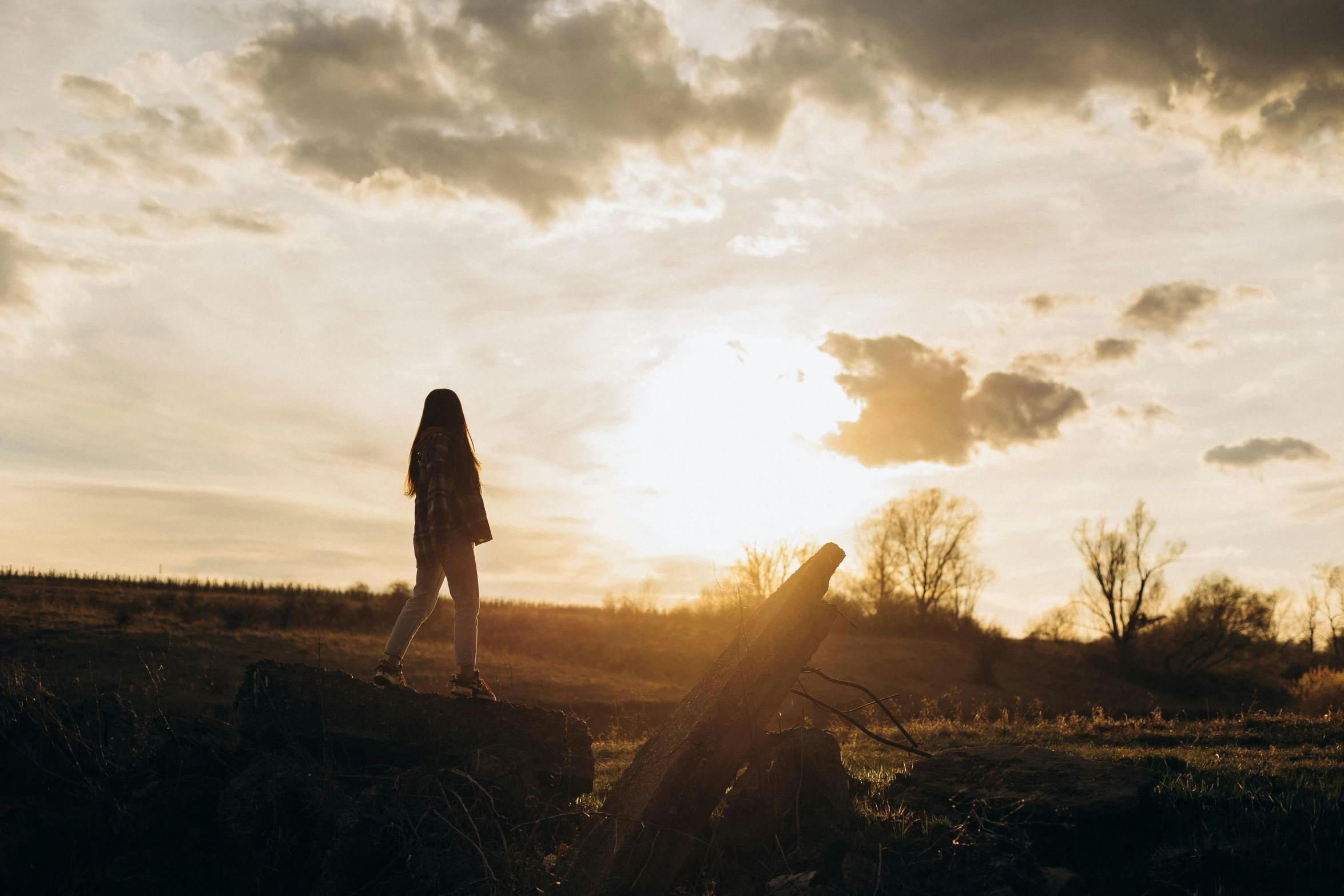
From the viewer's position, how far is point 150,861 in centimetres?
538

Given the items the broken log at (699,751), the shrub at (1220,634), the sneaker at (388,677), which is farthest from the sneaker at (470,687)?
the shrub at (1220,634)

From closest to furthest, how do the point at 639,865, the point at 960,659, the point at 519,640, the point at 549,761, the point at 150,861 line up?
1. the point at 639,865
2. the point at 150,861
3. the point at 549,761
4. the point at 519,640
5. the point at 960,659

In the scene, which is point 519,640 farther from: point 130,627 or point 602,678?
point 130,627

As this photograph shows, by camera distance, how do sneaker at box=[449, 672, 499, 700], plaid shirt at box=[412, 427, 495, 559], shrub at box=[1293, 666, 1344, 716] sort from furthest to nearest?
shrub at box=[1293, 666, 1344, 716]
plaid shirt at box=[412, 427, 495, 559]
sneaker at box=[449, 672, 499, 700]

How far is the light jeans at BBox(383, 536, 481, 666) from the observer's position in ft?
21.4

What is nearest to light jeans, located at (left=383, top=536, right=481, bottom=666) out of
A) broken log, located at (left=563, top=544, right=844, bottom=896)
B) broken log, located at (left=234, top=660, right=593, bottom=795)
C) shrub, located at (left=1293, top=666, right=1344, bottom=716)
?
broken log, located at (left=234, top=660, right=593, bottom=795)

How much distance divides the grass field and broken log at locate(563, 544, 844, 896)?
1.15ft

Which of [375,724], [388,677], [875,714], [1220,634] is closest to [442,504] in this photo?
[388,677]

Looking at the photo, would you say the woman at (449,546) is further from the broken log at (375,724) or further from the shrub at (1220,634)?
the shrub at (1220,634)

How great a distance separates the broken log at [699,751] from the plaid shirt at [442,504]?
7.09ft

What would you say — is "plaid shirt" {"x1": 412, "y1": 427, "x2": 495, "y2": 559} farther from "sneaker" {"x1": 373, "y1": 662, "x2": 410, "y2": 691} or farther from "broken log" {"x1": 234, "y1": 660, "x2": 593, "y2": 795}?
"broken log" {"x1": 234, "y1": 660, "x2": 593, "y2": 795}

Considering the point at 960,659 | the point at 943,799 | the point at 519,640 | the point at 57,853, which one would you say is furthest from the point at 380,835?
the point at 960,659

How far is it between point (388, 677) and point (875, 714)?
462 inches

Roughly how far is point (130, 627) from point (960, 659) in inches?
1393
